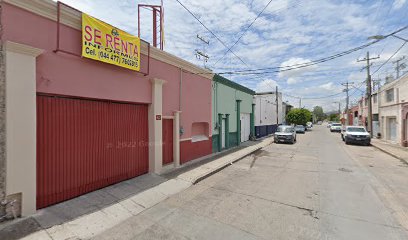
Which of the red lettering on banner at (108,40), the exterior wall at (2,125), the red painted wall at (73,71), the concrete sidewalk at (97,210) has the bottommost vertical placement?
the concrete sidewalk at (97,210)

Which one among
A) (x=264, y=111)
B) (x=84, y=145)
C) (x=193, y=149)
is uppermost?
(x=264, y=111)

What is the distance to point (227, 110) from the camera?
1409 cm

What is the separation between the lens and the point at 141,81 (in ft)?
24.0

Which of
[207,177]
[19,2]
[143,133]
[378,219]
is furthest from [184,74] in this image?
[378,219]

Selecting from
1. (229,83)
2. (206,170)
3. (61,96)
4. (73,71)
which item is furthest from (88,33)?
(229,83)

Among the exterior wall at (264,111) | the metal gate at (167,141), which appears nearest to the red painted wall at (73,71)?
the metal gate at (167,141)

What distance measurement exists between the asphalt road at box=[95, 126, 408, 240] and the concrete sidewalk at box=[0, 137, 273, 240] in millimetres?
339

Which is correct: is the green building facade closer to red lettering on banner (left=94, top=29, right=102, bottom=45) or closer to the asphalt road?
the asphalt road

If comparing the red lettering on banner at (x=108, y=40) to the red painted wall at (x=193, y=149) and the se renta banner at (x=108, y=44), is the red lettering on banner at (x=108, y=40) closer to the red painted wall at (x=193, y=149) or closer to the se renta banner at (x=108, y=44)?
the se renta banner at (x=108, y=44)

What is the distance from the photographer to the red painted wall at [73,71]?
14.6 feet

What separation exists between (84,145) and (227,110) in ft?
32.2

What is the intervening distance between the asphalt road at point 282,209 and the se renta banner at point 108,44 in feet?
14.4

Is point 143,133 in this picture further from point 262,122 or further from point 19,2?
point 262,122

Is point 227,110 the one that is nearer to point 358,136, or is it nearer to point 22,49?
point 22,49
